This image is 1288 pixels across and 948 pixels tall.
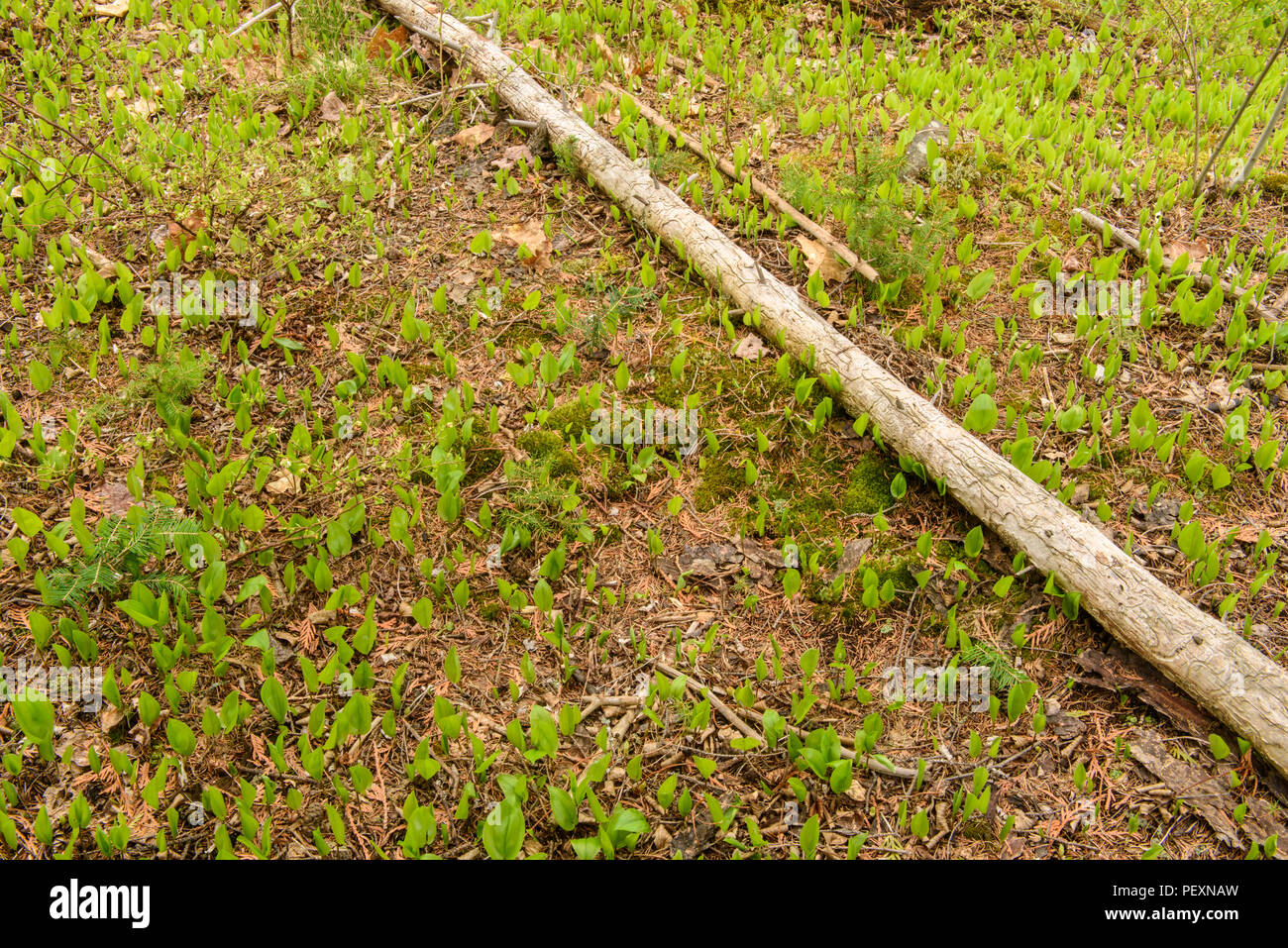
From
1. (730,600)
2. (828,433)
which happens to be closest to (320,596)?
(730,600)

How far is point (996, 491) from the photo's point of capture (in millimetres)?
3797

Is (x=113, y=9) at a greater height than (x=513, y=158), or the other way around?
(x=113, y=9)

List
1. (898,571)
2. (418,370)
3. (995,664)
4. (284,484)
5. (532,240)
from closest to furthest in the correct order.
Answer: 1. (995,664)
2. (898,571)
3. (284,484)
4. (418,370)
5. (532,240)

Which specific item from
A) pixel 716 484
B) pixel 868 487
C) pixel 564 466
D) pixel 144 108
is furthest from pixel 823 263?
pixel 144 108

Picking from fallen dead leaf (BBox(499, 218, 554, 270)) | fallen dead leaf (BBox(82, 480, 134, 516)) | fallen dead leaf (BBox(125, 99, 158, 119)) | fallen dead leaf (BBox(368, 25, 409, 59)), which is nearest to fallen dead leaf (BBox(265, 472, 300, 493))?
fallen dead leaf (BBox(82, 480, 134, 516))

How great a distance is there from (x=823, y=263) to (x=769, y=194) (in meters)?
0.80

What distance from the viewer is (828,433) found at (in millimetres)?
4355

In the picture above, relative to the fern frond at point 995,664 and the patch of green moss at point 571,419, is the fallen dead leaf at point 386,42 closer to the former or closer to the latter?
the patch of green moss at point 571,419

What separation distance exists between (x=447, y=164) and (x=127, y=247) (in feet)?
7.09

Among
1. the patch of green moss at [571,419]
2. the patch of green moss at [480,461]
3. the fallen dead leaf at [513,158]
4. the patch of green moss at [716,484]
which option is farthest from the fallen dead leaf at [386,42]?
the patch of green moss at [716,484]

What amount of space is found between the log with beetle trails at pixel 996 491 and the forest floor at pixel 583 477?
14cm

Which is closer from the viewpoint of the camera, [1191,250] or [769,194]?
Answer: [1191,250]

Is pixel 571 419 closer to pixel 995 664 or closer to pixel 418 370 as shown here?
pixel 418 370

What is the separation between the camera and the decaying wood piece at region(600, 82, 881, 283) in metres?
5.15
